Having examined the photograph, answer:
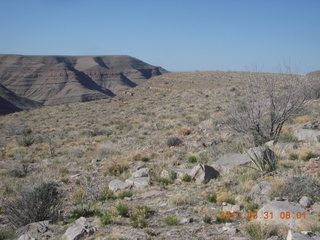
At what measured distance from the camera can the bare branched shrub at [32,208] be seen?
5.30 m

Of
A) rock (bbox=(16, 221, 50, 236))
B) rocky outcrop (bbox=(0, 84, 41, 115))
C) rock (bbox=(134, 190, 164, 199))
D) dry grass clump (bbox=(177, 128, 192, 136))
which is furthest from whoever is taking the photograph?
rocky outcrop (bbox=(0, 84, 41, 115))

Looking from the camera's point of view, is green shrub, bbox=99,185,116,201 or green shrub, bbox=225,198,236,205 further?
green shrub, bbox=99,185,116,201

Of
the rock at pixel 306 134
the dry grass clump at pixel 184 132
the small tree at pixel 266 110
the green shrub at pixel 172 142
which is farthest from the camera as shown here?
the dry grass clump at pixel 184 132

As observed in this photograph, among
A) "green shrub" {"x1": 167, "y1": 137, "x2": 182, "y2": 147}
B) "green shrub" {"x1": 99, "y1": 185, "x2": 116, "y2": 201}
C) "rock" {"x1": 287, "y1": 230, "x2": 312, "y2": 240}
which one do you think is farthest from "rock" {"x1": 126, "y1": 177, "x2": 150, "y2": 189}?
"green shrub" {"x1": 167, "y1": 137, "x2": 182, "y2": 147}

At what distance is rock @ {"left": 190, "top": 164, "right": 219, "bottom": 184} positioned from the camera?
638 cm

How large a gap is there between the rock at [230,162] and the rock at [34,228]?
4.06 metres

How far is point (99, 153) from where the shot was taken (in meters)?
11.5

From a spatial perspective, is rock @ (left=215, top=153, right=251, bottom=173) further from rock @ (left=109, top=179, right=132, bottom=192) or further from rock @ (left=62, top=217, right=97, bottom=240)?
rock @ (left=62, top=217, right=97, bottom=240)

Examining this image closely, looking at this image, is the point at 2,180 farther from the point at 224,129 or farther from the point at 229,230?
the point at 224,129

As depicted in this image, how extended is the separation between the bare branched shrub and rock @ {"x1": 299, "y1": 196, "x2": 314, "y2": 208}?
428cm

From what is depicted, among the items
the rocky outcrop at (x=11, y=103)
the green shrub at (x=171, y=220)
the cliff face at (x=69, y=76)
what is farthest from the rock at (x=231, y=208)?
the cliff face at (x=69, y=76)

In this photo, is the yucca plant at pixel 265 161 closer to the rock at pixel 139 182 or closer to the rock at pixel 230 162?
the rock at pixel 230 162

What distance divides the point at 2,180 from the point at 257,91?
8625 millimetres

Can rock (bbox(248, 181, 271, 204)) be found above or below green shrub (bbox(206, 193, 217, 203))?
above
